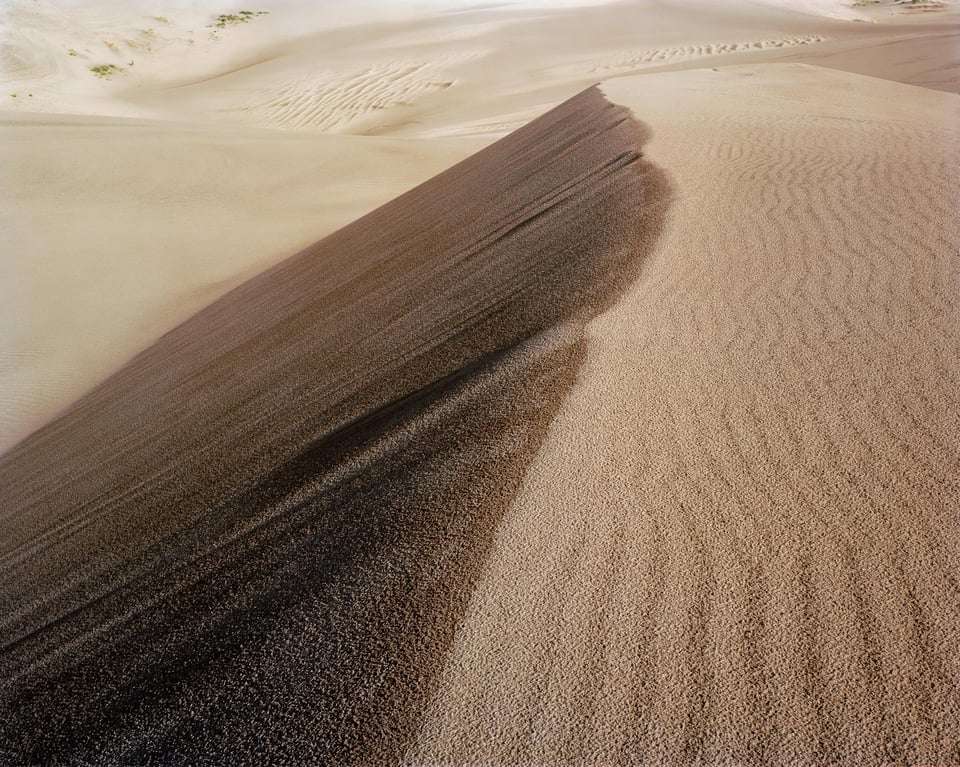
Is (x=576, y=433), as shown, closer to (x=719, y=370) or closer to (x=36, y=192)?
(x=719, y=370)

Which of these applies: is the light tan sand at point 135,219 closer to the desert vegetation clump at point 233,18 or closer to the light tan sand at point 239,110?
the light tan sand at point 239,110

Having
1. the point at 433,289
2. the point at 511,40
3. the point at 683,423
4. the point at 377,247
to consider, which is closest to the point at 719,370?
the point at 683,423

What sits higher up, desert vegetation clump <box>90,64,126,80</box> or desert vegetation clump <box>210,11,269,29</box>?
desert vegetation clump <box>210,11,269,29</box>

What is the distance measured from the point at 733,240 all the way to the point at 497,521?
214 centimetres

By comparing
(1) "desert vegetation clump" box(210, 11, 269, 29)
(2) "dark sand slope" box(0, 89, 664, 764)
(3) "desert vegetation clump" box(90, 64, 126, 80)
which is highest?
(1) "desert vegetation clump" box(210, 11, 269, 29)

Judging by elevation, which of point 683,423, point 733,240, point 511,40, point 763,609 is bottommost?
point 763,609

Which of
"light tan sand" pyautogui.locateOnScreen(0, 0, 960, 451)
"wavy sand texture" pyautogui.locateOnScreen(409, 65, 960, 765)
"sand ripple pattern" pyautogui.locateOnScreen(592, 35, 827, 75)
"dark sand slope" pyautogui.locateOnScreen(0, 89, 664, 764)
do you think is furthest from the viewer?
"sand ripple pattern" pyautogui.locateOnScreen(592, 35, 827, 75)

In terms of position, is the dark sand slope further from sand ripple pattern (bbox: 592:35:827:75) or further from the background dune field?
sand ripple pattern (bbox: 592:35:827:75)

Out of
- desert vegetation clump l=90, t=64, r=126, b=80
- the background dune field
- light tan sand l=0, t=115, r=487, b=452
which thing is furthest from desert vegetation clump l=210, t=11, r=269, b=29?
the background dune field

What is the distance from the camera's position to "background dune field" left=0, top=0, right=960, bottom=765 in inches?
64.7

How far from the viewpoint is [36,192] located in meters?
10.2

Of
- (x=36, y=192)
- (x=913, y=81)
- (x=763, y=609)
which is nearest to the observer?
(x=763, y=609)

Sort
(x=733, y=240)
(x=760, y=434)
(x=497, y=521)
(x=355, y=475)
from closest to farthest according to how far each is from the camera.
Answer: (x=497, y=521), (x=760, y=434), (x=355, y=475), (x=733, y=240)

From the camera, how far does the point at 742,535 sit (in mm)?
1951
